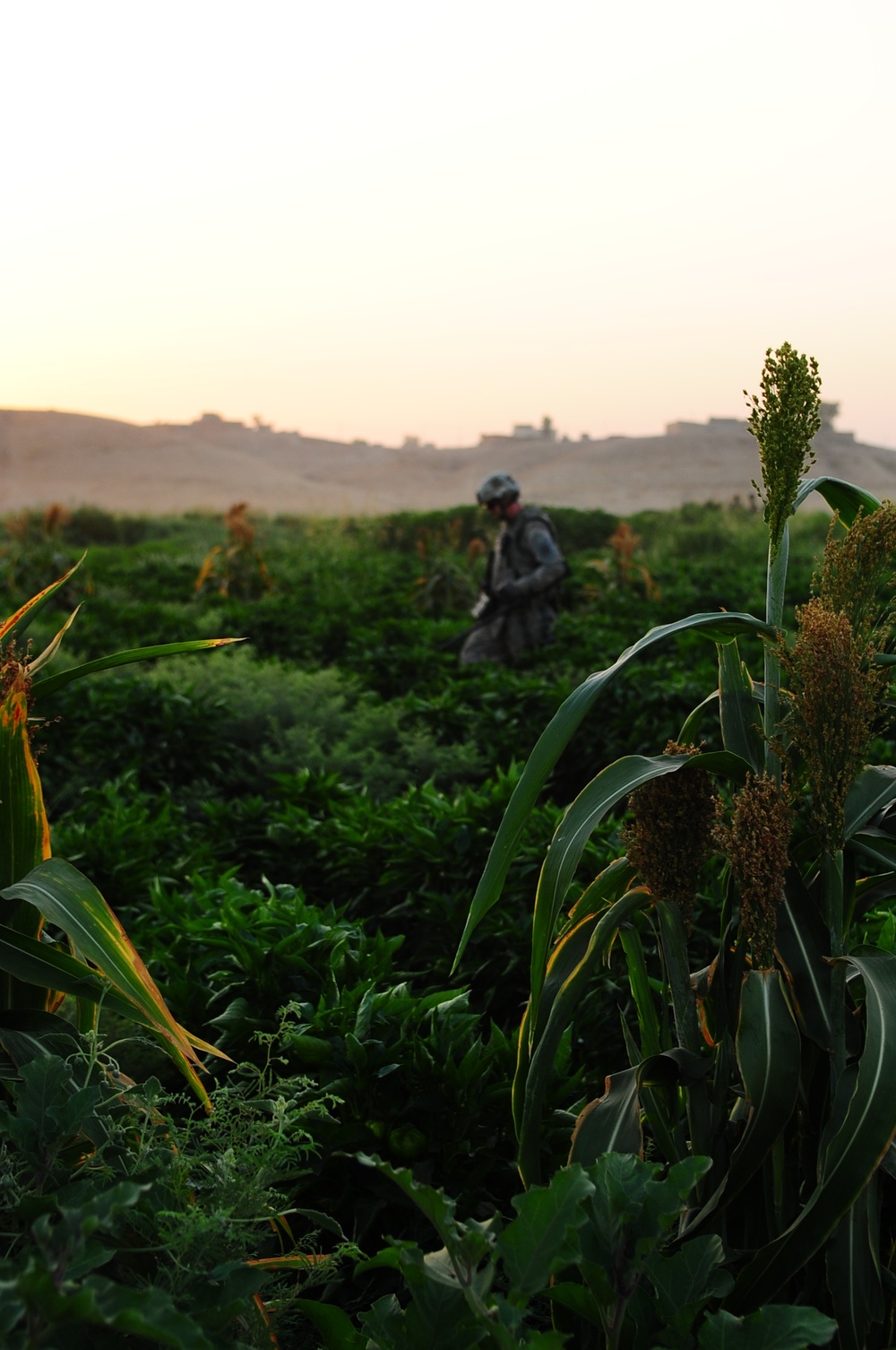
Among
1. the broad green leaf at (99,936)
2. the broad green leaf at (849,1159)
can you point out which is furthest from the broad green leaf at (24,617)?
the broad green leaf at (849,1159)

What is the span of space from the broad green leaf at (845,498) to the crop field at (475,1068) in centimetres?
1

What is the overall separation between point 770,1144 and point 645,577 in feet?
30.8

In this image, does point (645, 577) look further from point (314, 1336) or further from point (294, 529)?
point (294, 529)

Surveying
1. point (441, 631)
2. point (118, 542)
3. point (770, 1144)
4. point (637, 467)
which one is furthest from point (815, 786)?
point (637, 467)

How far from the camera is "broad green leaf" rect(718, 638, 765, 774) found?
1584mm

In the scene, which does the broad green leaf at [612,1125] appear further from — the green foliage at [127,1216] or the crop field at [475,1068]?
the green foliage at [127,1216]

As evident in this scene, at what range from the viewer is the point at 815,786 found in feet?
4.42

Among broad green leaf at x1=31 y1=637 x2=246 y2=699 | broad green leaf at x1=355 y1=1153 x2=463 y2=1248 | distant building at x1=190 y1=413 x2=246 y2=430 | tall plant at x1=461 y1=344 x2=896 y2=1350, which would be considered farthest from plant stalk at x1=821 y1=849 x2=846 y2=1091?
distant building at x1=190 y1=413 x2=246 y2=430

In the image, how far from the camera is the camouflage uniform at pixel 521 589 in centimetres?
761

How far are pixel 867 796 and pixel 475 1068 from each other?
0.86 metres

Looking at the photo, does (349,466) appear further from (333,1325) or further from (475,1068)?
(333,1325)

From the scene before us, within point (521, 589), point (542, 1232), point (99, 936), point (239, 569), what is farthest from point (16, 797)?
point (239, 569)

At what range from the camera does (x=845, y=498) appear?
5.60 ft

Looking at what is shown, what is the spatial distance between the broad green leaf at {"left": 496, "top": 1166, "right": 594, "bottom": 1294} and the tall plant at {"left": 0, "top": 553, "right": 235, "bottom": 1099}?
0.54 meters
